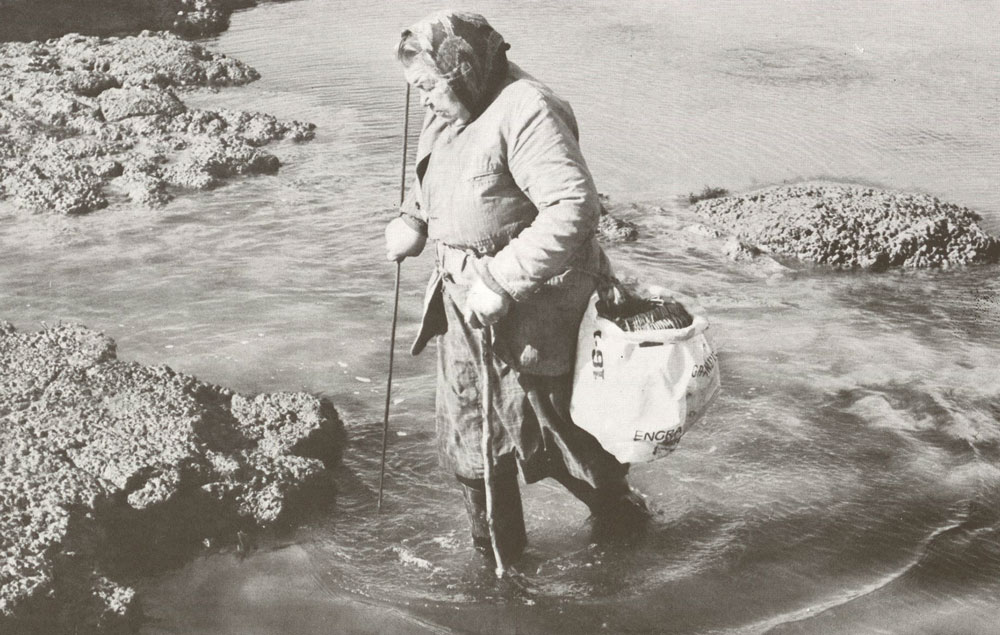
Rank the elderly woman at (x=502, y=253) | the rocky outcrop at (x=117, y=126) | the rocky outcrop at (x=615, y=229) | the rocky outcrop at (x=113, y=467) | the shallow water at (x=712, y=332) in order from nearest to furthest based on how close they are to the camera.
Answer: the elderly woman at (x=502, y=253), the rocky outcrop at (x=113, y=467), the shallow water at (x=712, y=332), the rocky outcrop at (x=615, y=229), the rocky outcrop at (x=117, y=126)

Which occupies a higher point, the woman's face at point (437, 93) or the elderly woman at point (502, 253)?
the woman's face at point (437, 93)

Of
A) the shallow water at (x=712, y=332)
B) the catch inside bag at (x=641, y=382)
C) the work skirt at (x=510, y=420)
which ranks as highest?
the catch inside bag at (x=641, y=382)

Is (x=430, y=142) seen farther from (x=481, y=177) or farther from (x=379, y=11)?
(x=379, y=11)

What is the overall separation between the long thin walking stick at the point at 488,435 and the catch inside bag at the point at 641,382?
283 millimetres

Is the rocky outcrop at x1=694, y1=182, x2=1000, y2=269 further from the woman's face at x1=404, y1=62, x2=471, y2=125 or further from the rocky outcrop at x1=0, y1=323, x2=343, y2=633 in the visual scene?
the woman's face at x1=404, y1=62, x2=471, y2=125

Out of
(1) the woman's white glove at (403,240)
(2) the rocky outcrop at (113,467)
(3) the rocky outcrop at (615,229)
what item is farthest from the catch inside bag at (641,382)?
(3) the rocky outcrop at (615,229)

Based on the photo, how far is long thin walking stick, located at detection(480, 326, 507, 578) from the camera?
3238 millimetres

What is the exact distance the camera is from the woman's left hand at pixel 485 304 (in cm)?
299

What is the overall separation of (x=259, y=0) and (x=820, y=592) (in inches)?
478

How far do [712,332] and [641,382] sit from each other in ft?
7.80

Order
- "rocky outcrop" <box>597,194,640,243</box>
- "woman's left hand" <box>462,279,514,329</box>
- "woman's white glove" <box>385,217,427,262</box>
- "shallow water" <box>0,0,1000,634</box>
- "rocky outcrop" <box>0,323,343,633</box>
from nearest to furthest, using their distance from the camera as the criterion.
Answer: "woman's left hand" <box>462,279,514,329</box> < "rocky outcrop" <box>0,323,343,633</box> < "woman's white glove" <box>385,217,427,262</box> < "shallow water" <box>0,0,1000,634</box> < "rocky outcrop" <box>597,194,640,243</box>

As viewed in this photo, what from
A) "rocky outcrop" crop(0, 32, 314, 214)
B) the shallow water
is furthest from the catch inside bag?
"rocky outcrop" crop(0, 32, 314, 214)

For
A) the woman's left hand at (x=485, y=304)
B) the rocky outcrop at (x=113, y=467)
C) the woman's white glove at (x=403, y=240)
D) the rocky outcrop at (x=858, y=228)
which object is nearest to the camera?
the woman's left hand at (x=485, y=304)

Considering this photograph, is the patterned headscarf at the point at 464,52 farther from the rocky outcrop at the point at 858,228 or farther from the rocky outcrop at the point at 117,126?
the rocky outcrop at the point at 117,126
